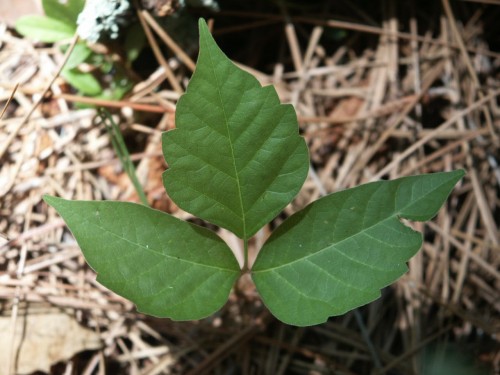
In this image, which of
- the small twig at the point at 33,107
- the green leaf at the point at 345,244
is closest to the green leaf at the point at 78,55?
the small twig at the point at 33,107

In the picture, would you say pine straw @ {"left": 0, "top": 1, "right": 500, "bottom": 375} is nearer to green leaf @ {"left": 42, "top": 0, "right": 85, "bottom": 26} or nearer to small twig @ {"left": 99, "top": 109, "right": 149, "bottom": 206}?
small twig @ {"left": 99, "top": 109, "right": 149, "bottom": 206}

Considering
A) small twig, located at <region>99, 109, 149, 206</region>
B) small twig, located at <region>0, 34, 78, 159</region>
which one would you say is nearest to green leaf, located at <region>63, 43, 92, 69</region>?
small twig, located at <region>0, 34, 78, 159</region>

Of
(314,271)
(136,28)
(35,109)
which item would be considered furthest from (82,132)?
(314,271)

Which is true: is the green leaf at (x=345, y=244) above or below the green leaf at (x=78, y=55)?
below

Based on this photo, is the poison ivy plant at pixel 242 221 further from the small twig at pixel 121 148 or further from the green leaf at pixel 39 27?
the green leaf at pixel 39 27

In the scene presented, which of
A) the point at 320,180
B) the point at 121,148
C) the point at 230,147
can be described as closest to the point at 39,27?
the point at 121,148

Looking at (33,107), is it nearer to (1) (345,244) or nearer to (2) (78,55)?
(2) (78,55)

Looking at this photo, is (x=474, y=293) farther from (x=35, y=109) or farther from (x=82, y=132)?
Result: (x=35, y=109)
